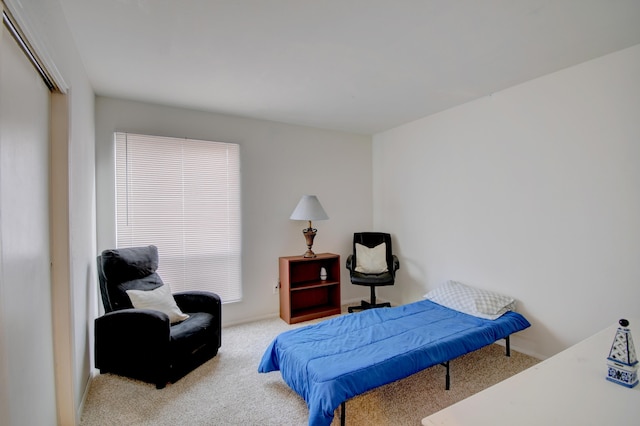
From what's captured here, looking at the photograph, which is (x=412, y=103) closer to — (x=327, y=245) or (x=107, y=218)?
(x=327, y=245)

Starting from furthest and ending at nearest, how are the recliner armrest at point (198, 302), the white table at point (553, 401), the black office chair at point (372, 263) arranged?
the black office chair at point (372, 263) → the recliner armrest at point (198, 302) → the white table at point (553, 401)

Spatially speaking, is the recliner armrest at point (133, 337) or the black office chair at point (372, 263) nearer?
the recliner armrest at point (133, 337)

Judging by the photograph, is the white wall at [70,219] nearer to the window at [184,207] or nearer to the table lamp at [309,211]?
the window at [184,207]

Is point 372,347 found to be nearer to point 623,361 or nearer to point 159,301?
point 623,361

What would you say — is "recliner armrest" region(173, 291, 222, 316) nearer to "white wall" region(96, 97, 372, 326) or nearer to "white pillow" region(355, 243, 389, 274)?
"white wall" region(96, 97, 372, 326)

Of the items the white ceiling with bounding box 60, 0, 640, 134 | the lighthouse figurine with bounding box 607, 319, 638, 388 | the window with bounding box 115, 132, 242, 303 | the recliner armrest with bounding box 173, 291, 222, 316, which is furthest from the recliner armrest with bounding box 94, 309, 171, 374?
the lighthouse figurine with bounding box 607, 319, 638, 388

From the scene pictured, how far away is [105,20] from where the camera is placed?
1.82 metres

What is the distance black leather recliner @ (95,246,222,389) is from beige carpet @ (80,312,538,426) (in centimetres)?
12

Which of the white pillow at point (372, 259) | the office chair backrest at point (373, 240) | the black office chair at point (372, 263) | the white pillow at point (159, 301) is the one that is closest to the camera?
the white pillow at point (159, 301)

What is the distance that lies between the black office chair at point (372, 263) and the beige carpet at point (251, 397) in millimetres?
1322

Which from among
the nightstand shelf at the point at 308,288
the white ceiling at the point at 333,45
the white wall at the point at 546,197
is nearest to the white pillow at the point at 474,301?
the white wall at the point at 546,197

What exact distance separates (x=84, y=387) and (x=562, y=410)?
2.81 meters

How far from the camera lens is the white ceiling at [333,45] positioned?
68.6 inches

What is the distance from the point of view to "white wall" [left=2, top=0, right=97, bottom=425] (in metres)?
1.38
